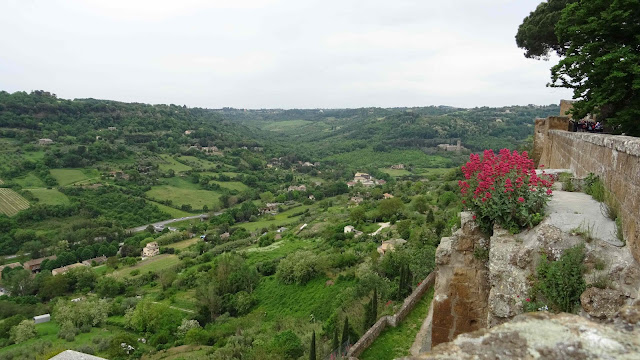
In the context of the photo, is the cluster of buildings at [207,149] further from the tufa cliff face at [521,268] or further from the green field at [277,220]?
the tufa cliff face at [521,268]

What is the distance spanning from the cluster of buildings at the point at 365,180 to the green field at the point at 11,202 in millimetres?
74123

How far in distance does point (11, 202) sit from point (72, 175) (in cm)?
1821

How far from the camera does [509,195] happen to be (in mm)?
5918

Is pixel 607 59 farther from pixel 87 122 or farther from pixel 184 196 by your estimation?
pixel 87 122

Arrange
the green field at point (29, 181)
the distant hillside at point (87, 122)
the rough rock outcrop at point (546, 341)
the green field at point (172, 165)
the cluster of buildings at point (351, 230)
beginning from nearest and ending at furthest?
the rough rock outcrop at point (546, 341), the cluster of buildings at point (351, 230), the green field at point (29, 181), the green field at point (172, 165), the distant hillside at point (87, 122)

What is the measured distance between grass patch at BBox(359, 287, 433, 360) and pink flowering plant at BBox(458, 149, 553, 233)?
7.70 metres

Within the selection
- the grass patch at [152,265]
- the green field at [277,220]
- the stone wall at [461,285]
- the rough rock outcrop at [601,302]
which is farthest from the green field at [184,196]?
the rough rock outcrop at [601,302]

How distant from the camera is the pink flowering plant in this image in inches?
227

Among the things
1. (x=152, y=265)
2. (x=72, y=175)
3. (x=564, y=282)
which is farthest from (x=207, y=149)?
(x=564, y=282)

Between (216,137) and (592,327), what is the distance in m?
149

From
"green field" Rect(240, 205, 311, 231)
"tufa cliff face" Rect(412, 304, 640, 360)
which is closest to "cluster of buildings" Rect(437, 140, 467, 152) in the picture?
"green field" Rect(240, 205, 311, 231)

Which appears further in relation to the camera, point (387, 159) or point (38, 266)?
point (387, 159)

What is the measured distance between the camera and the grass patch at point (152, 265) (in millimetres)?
53906

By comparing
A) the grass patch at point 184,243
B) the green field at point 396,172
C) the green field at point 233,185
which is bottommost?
the grass patch at point 184,243
